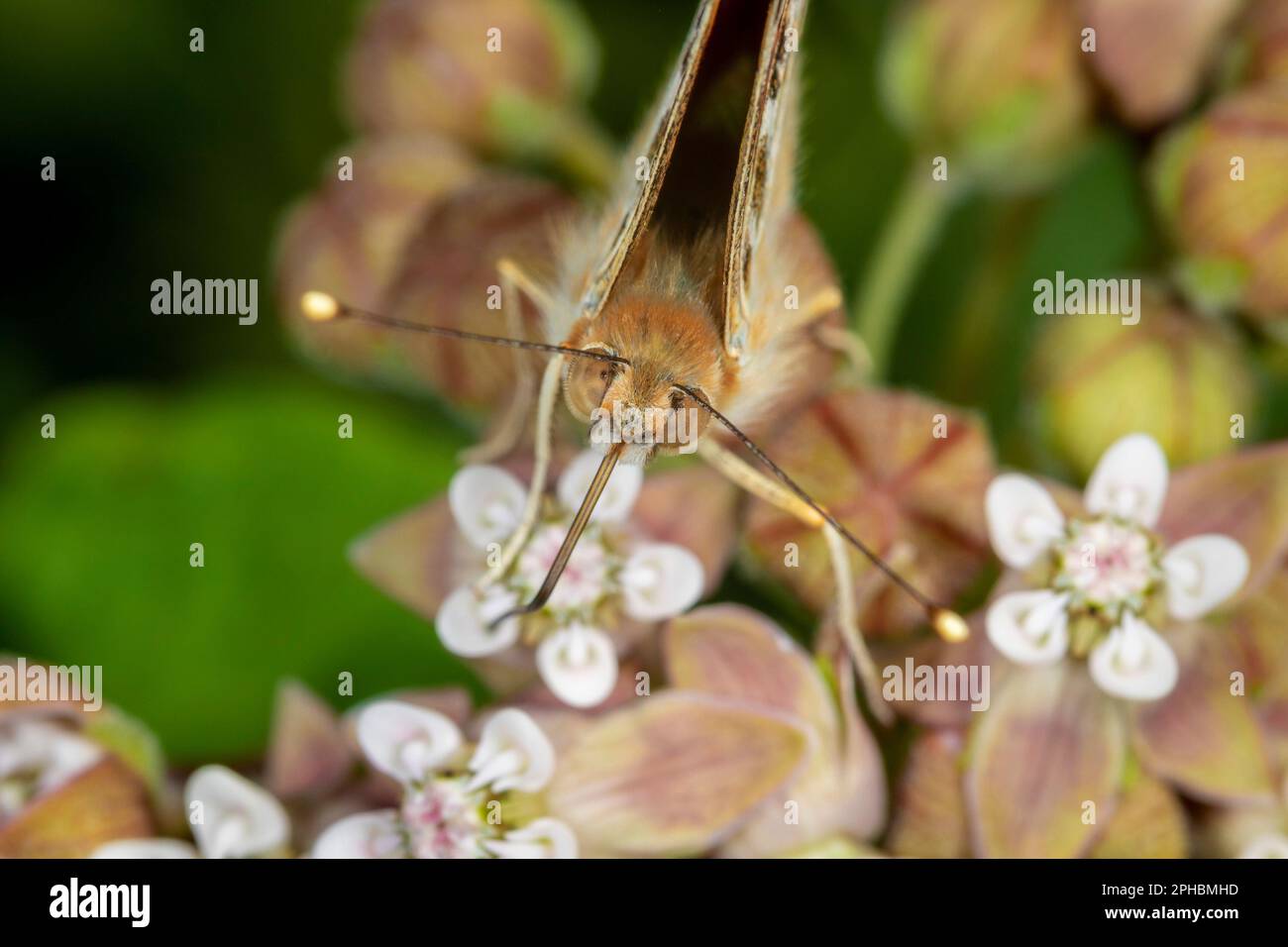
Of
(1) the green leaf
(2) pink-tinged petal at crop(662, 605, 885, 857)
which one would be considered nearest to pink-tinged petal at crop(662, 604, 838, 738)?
(2) pink-tinged petal at crop(662, 605, 885, 857)

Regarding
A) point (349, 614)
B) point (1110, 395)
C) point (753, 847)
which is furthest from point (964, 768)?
point (349, 614)

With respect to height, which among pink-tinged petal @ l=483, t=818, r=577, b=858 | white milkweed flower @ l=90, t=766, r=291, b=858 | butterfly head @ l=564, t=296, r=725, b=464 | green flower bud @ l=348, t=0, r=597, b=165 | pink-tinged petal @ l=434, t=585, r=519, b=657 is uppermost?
green flower bud @ l=348, t=0, r=597, b=165

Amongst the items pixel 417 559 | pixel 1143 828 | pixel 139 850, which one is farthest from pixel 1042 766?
pixel 139 850

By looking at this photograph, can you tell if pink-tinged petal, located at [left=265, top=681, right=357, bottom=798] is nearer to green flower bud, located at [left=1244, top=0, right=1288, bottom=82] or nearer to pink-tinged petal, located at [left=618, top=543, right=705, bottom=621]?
pink-tinged petal, located at [left=618, top=543, right=705, bottom=621]

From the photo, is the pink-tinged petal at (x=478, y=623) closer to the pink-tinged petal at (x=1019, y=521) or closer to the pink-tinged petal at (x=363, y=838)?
the pink-tinged petal at (x=363, y=838)

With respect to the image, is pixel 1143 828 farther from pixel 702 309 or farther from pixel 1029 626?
pixel 702 309

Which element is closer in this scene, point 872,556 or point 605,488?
point 872,556
